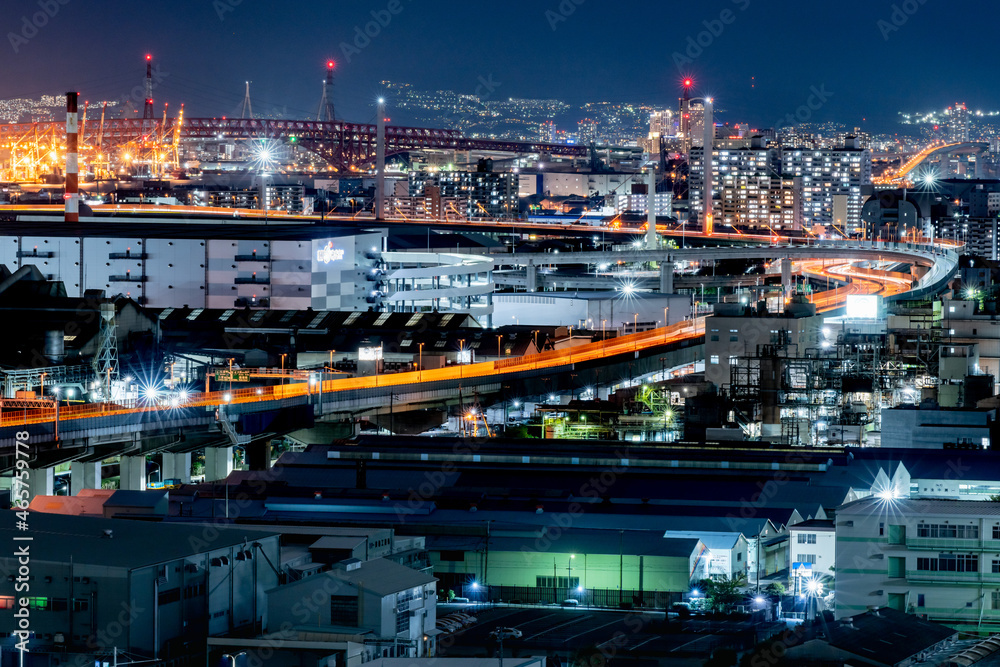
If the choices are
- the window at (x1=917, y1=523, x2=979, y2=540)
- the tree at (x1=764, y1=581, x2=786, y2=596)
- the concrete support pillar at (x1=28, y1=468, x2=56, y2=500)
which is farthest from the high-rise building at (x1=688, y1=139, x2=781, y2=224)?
the window at (x1=917, y1=523, x2=979, y2=540)

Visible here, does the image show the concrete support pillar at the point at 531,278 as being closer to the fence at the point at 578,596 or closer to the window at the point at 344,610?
the fence at the point at 578,596

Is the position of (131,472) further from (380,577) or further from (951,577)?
(951,577)

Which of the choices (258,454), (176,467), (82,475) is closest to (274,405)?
(258,454)

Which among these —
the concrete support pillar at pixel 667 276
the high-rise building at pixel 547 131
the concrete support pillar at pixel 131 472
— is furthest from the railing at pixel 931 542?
the high-rise building at pixel 547 131

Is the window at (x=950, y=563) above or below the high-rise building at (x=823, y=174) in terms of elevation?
below

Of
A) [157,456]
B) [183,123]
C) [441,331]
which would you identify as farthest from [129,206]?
[157,456]
